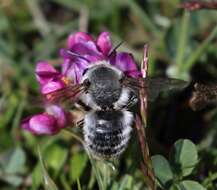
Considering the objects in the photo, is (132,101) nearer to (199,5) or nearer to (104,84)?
(104,84)

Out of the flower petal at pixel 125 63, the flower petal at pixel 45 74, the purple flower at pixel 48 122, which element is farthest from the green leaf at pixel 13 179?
the flower petal at pixel 125 63

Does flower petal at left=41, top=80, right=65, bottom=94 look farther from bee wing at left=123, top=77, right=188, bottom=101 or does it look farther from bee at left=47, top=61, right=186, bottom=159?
bee wing at left=123, top=77, right=188, bottom=101

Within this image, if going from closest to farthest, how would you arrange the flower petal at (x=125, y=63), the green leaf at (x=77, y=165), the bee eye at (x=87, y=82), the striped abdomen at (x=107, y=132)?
the striped abdomen at (x=107, y=132) < the bee eye at (x=87, y=82) < the flower petal at (x=125, y=63) < the green leaf at (x=77, y=165)

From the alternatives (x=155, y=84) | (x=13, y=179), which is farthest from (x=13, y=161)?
(x=155, y=84)

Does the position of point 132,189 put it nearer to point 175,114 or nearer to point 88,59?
point 88,59

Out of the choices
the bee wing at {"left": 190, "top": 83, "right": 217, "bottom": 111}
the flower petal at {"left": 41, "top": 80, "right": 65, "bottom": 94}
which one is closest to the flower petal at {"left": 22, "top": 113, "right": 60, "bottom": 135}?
the flower petal at {"left": 41, "top": 80, "right": 65, "bottom": 94}

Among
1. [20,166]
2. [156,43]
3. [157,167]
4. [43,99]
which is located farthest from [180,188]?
[156,43]

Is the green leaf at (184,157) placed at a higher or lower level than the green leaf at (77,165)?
higher

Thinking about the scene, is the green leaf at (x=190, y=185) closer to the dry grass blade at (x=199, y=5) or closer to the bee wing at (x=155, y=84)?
the bee wing at (x=155, y=84)
